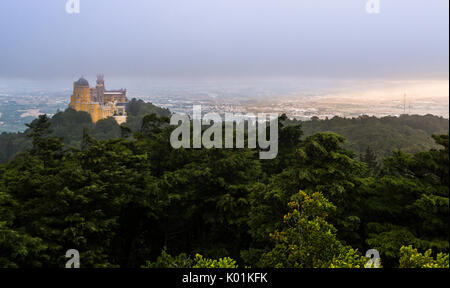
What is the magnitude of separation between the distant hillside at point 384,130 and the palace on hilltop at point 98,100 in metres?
48.2

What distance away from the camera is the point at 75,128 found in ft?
263

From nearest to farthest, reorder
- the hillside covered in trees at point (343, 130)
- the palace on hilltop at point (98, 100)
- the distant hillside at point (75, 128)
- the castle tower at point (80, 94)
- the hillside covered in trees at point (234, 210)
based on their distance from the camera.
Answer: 1. the hillside covered in trees at point (234, 210)
2. the hillside covered in trees at point (343, 130)
3. the distant hillside at point (75, 128)
4. the palace on hilltop at point (98, 100)
5. the castle tower at point (80, 94)

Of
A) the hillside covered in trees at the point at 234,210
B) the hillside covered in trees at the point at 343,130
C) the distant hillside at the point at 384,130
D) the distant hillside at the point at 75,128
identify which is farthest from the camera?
the distant hillside at the point at 75,128

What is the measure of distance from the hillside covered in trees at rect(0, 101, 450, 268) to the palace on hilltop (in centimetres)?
7056

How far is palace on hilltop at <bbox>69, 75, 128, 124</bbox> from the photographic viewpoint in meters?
86.3

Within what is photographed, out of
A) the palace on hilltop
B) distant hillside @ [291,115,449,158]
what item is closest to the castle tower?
the palace on hilltop

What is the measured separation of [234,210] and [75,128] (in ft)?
247

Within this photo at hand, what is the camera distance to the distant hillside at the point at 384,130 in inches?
2506

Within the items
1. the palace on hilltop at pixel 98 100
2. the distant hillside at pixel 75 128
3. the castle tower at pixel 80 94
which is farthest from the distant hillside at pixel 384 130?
the castle tower at pixel 80 94

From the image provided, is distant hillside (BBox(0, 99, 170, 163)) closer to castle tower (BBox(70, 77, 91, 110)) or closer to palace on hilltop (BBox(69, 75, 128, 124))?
palace on hilltop (BBox(69, 75, 128, 124))

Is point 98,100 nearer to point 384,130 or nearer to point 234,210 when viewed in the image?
point 384,130

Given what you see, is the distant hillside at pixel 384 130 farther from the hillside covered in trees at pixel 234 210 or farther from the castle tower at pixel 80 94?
the castle tower at pixel 80 94
